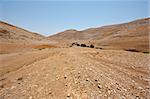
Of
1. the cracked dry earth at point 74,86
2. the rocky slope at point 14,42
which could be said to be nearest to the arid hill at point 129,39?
the cracked dry earth at point 74,86

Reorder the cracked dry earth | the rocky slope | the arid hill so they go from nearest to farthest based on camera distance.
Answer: the cracked dry earth → the arid hill → the rocky slope

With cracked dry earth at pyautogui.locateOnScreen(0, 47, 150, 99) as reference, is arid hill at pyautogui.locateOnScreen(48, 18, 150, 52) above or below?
above

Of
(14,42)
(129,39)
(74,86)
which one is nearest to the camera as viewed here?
(74,86)

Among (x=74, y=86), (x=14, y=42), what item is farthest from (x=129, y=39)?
(x=14, y=42)

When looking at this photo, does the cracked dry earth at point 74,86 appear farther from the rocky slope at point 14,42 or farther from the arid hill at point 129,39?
the rocky slope at point 14,42

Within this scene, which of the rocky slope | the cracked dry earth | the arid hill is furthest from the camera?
the rocky slope

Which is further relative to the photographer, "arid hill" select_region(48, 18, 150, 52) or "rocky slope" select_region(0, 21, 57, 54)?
"rocky slope" select_region(0, 21, 57, 54)

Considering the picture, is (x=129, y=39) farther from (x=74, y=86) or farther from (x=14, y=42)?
(x=14, y=42)

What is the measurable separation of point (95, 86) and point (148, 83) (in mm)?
2892

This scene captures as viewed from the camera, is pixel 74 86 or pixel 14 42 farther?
pixel 14 42

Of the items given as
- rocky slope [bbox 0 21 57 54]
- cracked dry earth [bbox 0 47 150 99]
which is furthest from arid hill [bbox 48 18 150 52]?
rocky slope [bbox 0 21 57 54]

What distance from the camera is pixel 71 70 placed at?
240 inches

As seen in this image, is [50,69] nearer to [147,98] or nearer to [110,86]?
[110,86]

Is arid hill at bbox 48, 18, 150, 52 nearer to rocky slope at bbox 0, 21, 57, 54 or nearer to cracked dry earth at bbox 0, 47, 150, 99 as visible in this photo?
cracked dry earth at bbox 0, 47, 150, 99
